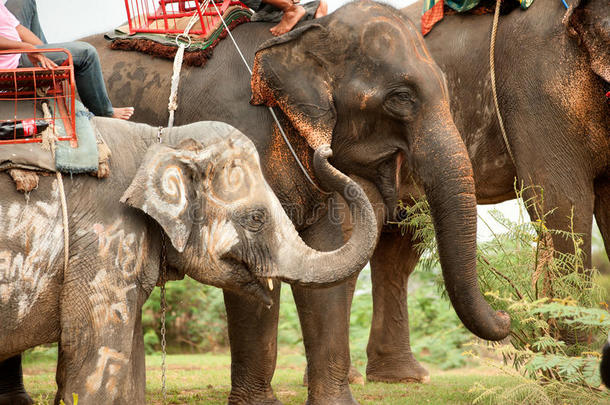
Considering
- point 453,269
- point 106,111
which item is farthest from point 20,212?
point 453,269

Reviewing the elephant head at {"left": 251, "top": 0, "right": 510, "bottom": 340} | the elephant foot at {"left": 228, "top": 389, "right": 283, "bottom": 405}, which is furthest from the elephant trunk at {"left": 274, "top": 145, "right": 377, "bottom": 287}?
the elephant foot at {"left": 228, "top": 389, "right": 283, "bottom": 405}

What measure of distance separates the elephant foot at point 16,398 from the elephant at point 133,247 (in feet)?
5.34

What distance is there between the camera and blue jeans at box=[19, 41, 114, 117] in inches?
180

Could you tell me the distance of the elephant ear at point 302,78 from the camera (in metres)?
5.16

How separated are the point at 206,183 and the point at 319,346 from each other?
1.56 metres

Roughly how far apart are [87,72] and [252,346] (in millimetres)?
1745

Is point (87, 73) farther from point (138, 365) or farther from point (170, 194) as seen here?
point (138, 365)

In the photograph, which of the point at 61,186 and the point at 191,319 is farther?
the point at 191,319

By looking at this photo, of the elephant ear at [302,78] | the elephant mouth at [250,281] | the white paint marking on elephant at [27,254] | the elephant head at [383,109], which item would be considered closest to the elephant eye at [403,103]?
the elephant head at [383,109]

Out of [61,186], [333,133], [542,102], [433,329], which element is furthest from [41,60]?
[433,329]

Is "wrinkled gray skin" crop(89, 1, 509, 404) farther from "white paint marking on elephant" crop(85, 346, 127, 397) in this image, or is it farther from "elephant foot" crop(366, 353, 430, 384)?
"elephant foot" crop(366, 353, 430, 384)

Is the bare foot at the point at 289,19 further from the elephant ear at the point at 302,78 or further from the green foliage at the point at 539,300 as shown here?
the green foliage at the point at 539,300

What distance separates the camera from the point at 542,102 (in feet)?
19.5

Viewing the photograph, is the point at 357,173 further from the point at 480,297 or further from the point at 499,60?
the point at 499,60
